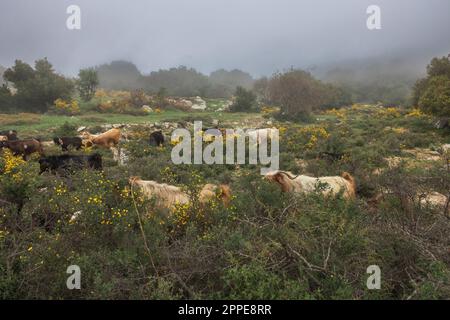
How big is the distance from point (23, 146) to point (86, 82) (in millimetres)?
26196

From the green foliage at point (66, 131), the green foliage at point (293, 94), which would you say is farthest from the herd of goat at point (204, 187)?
the green foliage at point (293, 94)

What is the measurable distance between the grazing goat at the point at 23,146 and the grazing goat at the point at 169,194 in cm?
775

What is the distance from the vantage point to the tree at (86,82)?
3534cm

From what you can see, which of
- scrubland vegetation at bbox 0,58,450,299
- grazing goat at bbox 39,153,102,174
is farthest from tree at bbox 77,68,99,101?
scrubland vegetation at bbox 0,58,450,299

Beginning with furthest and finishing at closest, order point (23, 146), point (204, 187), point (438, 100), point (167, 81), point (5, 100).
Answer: point (167, 81)
point (5, 100)
point (438, 100)
point (23, 146)
point (204, 187)

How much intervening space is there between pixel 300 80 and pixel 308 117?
390 centimetres

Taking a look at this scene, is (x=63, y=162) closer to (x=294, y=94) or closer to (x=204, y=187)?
(x=204, y=187)

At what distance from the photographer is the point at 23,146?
11.6 m

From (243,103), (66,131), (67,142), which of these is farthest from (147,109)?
(67,142)

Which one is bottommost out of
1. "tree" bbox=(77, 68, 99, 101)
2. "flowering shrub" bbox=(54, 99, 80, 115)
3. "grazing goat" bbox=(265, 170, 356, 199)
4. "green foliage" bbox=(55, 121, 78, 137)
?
"grazing goat" bbox=(265, 170, 356, 199)

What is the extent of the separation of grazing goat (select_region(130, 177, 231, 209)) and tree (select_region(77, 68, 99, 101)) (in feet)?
106

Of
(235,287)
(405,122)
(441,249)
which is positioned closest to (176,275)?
(235,287)

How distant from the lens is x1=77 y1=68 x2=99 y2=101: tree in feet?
116

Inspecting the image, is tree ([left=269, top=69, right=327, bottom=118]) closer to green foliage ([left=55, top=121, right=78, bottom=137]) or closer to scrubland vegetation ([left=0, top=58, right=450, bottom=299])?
green foliage ([left=55, top=121, right=78, bottom=137])
